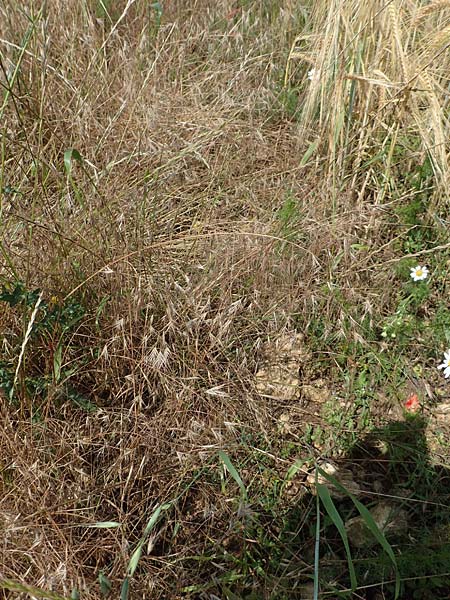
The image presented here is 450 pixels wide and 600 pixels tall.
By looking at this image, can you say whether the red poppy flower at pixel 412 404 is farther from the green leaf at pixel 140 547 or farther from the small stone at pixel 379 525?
the green leaf at pixel 140 547

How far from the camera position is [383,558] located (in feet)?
4.93

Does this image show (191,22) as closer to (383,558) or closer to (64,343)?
(64,343)

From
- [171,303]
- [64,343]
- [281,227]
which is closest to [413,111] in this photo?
[281,227]

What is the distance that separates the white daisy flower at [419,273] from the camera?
2.02 m

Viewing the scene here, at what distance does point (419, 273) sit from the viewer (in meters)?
2.03

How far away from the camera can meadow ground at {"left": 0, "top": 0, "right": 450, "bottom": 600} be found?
4.95ft

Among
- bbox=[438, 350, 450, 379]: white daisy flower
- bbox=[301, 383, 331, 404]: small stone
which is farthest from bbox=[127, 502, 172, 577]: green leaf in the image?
bbox=[438, 350, 450, 379]: white daisy flower

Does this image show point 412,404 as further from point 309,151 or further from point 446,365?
point 309,151

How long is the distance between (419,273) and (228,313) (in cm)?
64

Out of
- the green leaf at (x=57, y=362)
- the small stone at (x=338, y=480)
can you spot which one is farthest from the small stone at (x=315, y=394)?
the green leaf at (x=57, y=362)

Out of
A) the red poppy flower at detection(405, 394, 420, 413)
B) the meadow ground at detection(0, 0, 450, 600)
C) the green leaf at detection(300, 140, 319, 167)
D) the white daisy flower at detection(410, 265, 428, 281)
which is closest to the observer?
the meadow ground at detection(0, 0, 450, 600)

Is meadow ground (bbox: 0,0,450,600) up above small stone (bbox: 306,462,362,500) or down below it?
above

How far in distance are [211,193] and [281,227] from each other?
341mm

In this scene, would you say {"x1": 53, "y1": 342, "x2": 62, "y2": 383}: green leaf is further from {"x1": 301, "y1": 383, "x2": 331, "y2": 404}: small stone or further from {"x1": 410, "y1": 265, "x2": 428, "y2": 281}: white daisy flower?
{"x1": 410, "y1": 265, "x2": 428, "y2": 281}: white daisy flower
